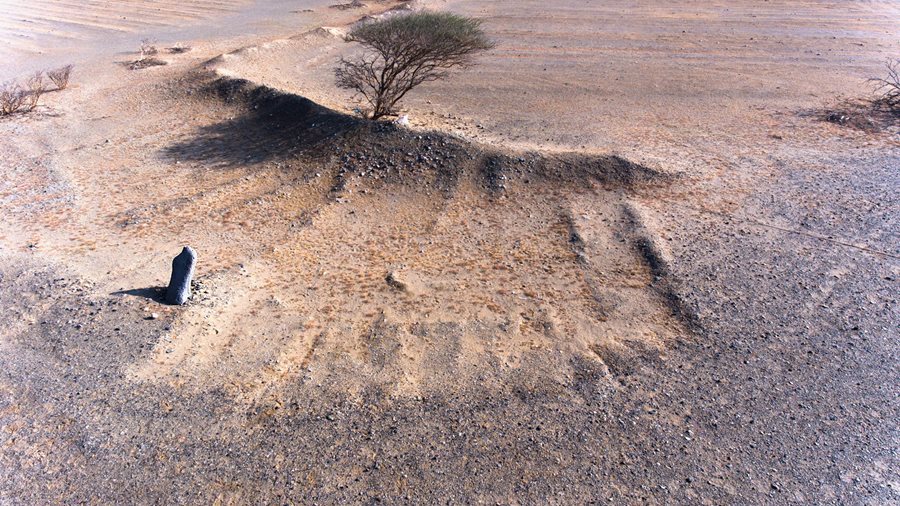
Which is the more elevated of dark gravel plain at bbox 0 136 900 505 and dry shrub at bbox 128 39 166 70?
dry shrub at bbox 128 39 166 70

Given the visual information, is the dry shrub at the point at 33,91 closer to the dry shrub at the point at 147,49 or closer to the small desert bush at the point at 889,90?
the dry shrub at the point at 147,49

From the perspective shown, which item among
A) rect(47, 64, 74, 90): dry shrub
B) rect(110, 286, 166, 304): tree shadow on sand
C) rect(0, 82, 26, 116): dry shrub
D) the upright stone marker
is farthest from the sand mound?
rect(47, 64, 74, 90): dry shrub

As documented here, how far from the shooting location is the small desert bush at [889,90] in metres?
15.6

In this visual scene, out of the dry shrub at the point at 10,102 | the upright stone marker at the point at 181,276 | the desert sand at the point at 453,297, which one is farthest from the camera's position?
the dry shrub at the point at 10,102

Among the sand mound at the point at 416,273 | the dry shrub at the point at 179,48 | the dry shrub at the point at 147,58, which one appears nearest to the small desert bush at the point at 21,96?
the dry shrub at the point at 147,58

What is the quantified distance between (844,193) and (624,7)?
2024cm

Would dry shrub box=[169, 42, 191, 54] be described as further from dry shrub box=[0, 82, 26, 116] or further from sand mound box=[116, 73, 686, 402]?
sand mound box=[116, 73, 686, 402]

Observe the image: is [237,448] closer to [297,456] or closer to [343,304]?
[297,456]

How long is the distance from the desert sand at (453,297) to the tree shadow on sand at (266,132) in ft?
0.31

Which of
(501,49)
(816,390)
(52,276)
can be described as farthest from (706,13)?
(52,276)

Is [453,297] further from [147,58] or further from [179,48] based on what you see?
[179,48]

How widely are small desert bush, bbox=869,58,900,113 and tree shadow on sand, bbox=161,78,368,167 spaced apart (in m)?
12.7

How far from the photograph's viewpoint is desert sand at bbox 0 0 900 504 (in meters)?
6.07

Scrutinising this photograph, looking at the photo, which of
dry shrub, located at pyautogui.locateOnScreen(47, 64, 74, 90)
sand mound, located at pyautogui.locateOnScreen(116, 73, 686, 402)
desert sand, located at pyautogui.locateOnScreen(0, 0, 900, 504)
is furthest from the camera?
dry shrub, located at pyautogui.locateOnScreen(47, 64, 74, 90)
